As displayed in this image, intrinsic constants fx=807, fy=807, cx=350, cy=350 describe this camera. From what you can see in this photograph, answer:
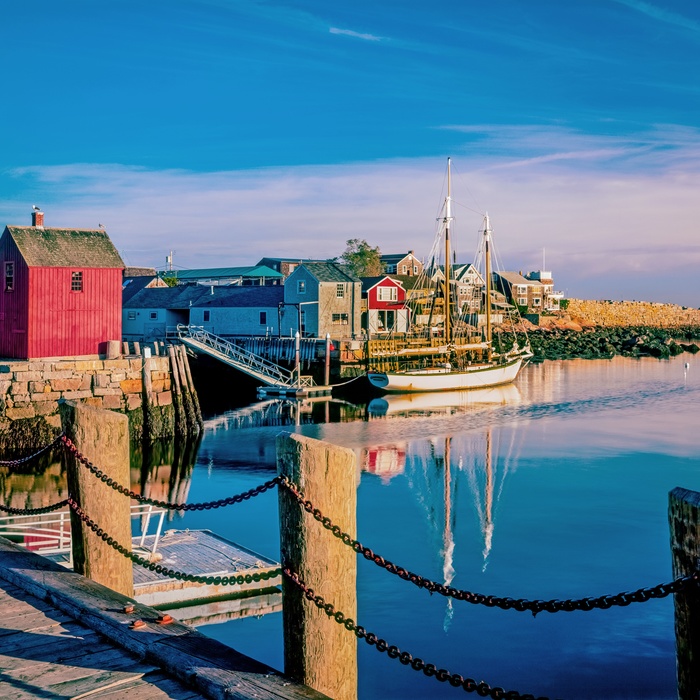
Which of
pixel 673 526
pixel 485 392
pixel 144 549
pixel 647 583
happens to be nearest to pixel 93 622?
pixel 673 526

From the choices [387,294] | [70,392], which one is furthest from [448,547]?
[387,294]

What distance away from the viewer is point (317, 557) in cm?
483

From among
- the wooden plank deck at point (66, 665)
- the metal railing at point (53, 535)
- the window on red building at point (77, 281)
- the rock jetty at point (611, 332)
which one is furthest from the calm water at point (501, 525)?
the rock jetty at point (611, 332)

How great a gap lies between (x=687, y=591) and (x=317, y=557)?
7.02ft

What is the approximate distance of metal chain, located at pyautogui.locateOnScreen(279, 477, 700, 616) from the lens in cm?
349

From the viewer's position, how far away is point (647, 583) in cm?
1620

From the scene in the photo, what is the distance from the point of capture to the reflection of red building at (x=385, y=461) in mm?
28062

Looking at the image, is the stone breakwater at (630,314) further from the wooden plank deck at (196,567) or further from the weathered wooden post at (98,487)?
the weathered wooden post at (98,487)

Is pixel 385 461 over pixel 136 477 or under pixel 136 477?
under

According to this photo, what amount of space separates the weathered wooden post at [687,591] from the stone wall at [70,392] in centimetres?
2718

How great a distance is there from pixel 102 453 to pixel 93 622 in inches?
59.8

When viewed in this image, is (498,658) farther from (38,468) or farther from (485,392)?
(485,392)

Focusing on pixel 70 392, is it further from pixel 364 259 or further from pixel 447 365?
pixel 364 259

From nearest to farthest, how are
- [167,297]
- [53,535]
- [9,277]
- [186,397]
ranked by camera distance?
[53,535]
[186,397]
[9,277]
[167,297]
